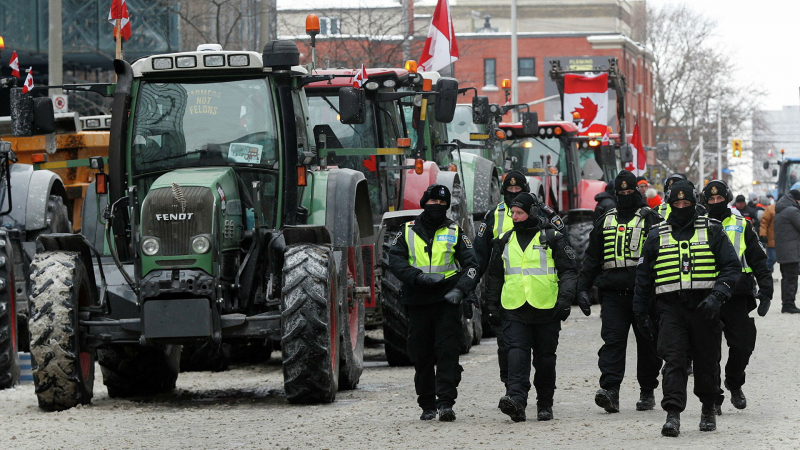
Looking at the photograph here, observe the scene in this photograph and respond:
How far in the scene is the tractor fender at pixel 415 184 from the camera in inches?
575

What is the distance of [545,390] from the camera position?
9.72 metres

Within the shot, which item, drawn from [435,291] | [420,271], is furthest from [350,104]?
[435,291]

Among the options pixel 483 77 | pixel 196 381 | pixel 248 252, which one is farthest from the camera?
pixel 483 77

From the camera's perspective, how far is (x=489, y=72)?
2982 inches

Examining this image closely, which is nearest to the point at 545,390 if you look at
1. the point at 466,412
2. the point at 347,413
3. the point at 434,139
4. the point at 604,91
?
the point at 466,412

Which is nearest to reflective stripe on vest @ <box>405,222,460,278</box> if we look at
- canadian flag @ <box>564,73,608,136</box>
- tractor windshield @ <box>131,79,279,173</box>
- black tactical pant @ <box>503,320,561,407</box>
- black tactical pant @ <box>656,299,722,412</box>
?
black tactical pant @ <box>503,320,561,407</box>

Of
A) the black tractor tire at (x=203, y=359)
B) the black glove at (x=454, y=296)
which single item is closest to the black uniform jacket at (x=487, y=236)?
the black glove at (x=454, y=296)

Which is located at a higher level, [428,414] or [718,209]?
[718,209]

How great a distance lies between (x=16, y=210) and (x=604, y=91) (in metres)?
18.3

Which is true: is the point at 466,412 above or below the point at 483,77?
below

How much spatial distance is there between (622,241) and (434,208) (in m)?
1.54

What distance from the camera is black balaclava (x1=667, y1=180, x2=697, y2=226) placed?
9.18m

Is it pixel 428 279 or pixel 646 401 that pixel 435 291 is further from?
pixel 646 401

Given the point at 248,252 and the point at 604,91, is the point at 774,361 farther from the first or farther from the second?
the point at 604,91
